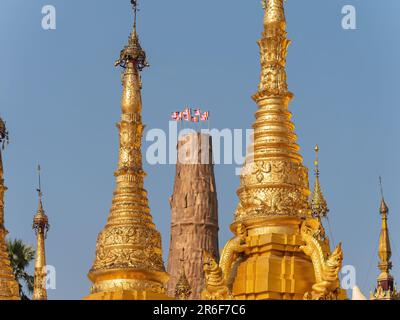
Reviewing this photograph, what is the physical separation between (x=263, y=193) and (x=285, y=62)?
335 centimetres

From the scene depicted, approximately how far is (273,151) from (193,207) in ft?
116

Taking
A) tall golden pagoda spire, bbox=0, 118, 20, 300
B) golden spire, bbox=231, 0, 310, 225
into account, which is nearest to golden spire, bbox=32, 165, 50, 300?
tall golden pagoda spire, bbox=0, 118, 20, 300

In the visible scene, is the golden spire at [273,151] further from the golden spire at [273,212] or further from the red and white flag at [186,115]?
the red and white flag at [186,115]

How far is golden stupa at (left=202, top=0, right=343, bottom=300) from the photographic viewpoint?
78.4 feet

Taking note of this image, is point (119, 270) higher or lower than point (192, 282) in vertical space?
lower

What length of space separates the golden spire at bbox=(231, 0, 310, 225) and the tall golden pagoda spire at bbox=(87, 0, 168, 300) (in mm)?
2753

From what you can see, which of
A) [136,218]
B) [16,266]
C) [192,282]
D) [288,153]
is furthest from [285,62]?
[192,282]

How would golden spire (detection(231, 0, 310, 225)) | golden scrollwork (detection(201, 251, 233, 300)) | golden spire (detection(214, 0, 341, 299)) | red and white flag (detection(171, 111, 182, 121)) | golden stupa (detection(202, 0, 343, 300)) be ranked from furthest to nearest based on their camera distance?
1. red and white flag (detection(171, 111, 182, 121))
2. golden spire (detection(231, 0, 310, 225))
3. golden spire (detection(214, 0, 341, 299))
4. golden stupa (detection(202, 0, 343, 300))
5. golden scrollwork (detection(201, 251, 233, 300))

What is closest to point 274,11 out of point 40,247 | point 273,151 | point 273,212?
point 273,151

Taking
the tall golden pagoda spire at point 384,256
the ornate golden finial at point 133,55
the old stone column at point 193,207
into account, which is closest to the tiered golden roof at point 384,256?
the tall golden pagoda spire at point 384,256

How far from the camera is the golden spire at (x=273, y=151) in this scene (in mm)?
25156

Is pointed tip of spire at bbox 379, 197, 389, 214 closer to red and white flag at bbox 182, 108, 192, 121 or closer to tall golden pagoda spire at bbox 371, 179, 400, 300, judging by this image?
tall golden pagoda spire at bbox 371, 179, 400, 300
